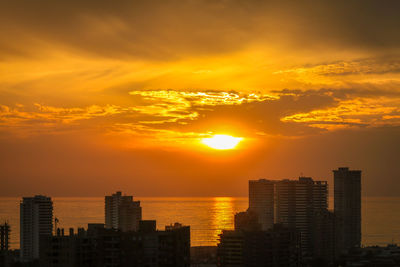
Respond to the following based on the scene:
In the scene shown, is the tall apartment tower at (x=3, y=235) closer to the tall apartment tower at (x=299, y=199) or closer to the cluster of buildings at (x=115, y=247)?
the cluster of buildings at (x=115, y=247)

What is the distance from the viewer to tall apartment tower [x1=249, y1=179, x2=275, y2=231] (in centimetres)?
14488

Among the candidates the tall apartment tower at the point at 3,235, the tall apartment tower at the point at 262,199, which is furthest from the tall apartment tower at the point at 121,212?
the tall apartment tower at the point at 3,235

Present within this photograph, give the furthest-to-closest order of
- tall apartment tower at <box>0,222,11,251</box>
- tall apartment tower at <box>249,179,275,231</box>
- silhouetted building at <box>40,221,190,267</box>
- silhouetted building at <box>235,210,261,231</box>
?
tall apartment tower at <box>249,179,275,231</box>
silhouetted building at <box>235,210,261,231</box>
tall apartment tower at <box>0,222,11,251</box>
silhouetted building at <box>40,221,190,267</box>

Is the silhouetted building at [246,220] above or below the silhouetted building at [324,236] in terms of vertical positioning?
above

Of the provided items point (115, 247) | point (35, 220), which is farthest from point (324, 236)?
point (115, 247)

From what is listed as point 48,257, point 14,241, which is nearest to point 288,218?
point 14,241

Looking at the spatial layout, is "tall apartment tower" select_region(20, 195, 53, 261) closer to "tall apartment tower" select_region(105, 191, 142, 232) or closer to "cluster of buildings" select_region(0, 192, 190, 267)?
"tall apartment tower" select_region(105, 191, 142, 232)

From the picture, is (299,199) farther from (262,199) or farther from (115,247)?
(115,247)

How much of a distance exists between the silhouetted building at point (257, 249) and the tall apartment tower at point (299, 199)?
54.1 meters

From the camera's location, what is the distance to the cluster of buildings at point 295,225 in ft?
244

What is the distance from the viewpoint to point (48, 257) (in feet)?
173

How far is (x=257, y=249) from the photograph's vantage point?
7444 centimetres

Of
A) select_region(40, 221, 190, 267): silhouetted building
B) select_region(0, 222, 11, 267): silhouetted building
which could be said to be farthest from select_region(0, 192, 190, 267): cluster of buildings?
select_region(0, 222, 11, 267): silhouetted building

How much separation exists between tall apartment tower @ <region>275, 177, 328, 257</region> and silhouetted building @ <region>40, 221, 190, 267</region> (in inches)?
2913
